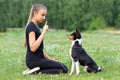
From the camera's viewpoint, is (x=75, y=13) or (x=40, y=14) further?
(x=75, y=13)

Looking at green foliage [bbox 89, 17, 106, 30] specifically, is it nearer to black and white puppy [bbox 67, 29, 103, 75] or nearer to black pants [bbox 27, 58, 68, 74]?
black pants [bbox 27, 58, 68, 74]

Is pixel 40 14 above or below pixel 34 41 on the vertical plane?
above

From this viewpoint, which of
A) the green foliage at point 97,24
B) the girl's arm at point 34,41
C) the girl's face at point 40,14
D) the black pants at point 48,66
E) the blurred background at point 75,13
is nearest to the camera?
the girl's arm at point 34,41

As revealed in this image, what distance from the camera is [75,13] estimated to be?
116m

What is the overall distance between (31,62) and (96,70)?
2313 millimetres

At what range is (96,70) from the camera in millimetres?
13797

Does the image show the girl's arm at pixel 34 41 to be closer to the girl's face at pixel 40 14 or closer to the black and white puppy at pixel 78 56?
the girl's face at pixel 40 14

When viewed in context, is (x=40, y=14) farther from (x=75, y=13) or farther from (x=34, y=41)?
(x=75, y=13)

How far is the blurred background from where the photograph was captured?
111875 mm

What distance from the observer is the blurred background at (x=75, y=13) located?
367 ft

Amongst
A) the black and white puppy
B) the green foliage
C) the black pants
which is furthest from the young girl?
the green foliage

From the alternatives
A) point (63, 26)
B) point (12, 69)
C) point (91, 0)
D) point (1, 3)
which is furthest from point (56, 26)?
point (12, 69)

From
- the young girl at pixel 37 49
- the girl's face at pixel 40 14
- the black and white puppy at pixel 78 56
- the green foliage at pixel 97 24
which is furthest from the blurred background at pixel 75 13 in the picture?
the black and white puppy at pixel 78 56

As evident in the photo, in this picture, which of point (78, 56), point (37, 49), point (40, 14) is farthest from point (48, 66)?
point (40, 14)
